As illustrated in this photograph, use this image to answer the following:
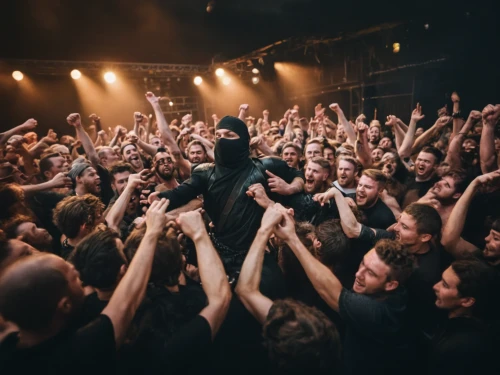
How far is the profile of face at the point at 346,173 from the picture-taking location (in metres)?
3.29

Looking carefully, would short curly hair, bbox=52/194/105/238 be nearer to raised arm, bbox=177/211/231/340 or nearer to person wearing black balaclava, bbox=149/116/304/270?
person wearing black balaclava, bbox=149/116/304/270

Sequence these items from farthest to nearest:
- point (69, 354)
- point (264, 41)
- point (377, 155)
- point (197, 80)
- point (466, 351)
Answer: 1. point (197, 80)
2. point (264, 41)
3. point (377, 155)
4. point (466, 351)
5. point (69, 354)

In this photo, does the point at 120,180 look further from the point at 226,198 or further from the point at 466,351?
the point at 466,351

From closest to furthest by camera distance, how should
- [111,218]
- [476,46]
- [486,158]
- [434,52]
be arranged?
[111,218] → [486,158] → [476,46] → [434,52]

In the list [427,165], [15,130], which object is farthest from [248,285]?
[15,130]

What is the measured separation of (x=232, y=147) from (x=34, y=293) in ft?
5.03

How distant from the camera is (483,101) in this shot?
796cm

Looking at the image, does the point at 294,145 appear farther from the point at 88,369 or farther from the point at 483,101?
the point at 483,101

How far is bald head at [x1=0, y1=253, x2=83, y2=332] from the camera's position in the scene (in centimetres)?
112

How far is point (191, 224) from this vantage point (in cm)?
159

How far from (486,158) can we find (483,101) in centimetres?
627

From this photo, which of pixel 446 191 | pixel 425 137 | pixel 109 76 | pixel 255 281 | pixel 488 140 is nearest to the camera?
pixel 255 281

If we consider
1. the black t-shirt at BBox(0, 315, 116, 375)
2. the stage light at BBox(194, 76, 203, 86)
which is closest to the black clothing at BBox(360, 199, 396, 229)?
the black t-shirt at BBox(0, 315, 116, 375)

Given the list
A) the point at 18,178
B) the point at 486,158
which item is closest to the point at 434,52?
the point at 486,158
